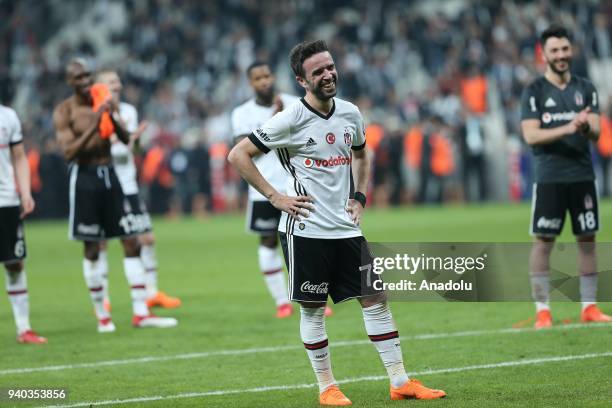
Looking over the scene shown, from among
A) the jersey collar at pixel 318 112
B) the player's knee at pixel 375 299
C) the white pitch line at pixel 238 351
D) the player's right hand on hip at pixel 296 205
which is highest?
the jersey collar at pixel 318 112

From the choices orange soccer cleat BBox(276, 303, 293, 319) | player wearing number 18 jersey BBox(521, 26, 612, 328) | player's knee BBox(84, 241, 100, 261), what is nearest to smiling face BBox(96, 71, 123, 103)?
player's knee BBox(84, 241, 100, 261)

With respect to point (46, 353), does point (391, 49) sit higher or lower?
higher

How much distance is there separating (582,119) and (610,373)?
2648 millimetres

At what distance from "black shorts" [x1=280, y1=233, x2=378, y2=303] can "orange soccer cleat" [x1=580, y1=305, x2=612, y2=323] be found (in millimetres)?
3689

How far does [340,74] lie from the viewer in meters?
34.2

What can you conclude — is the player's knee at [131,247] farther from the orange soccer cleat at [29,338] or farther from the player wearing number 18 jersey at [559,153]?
the player wearing number 18 jersey at [559,153]

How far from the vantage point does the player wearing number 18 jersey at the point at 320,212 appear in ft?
24.8

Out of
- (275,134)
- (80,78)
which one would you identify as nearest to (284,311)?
(80,78)

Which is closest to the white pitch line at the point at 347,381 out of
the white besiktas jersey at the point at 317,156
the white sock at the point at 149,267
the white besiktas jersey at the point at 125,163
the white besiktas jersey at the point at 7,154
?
the white besiktas jersey at the point at 317,156

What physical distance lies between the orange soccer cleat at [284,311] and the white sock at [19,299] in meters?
2.57

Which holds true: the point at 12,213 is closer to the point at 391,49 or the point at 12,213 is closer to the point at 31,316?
the point at 31,316

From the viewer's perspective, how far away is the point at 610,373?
8.14 metres

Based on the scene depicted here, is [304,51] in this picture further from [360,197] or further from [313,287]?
[313,287]

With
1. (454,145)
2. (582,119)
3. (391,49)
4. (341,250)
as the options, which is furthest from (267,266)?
(391,49)
